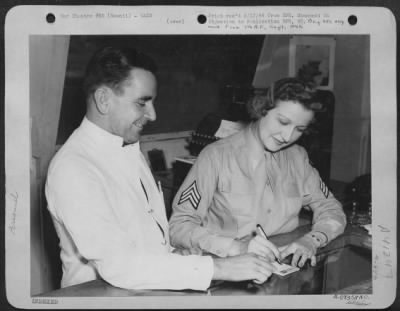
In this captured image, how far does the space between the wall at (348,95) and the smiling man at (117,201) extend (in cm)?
A: 23

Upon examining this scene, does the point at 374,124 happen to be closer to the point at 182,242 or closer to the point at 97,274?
the point at 182,242

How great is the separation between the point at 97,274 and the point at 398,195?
57 cm

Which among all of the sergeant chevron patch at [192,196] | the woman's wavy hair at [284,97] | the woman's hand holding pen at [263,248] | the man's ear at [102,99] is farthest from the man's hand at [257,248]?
the man's ear at [102,99]

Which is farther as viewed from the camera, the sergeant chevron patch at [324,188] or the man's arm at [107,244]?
the sergeant chevron patch at [324,188]

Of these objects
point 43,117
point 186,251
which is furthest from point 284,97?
point 43,117

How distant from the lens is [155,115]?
0.86 meters

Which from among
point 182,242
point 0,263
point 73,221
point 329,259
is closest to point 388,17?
point 329,259

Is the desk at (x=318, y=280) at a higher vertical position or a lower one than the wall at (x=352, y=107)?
lower

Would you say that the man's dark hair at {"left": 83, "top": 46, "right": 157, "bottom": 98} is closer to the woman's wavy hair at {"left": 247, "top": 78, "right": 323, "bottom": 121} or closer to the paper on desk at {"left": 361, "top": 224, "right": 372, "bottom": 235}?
the woman's wavy hair at {"left": 247, "top": 78, "right": 323, "bottom": 121}

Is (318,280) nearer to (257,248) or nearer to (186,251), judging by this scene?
(257,248)

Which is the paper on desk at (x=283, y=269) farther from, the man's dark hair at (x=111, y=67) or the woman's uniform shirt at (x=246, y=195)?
the man's dark hair at (x=111, y=67)

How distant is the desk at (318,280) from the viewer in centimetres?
83

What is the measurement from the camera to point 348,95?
879 mm

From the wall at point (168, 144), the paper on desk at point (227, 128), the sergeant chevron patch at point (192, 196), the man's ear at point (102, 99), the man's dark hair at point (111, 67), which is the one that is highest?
the man's dark hair at point (111, 67)
